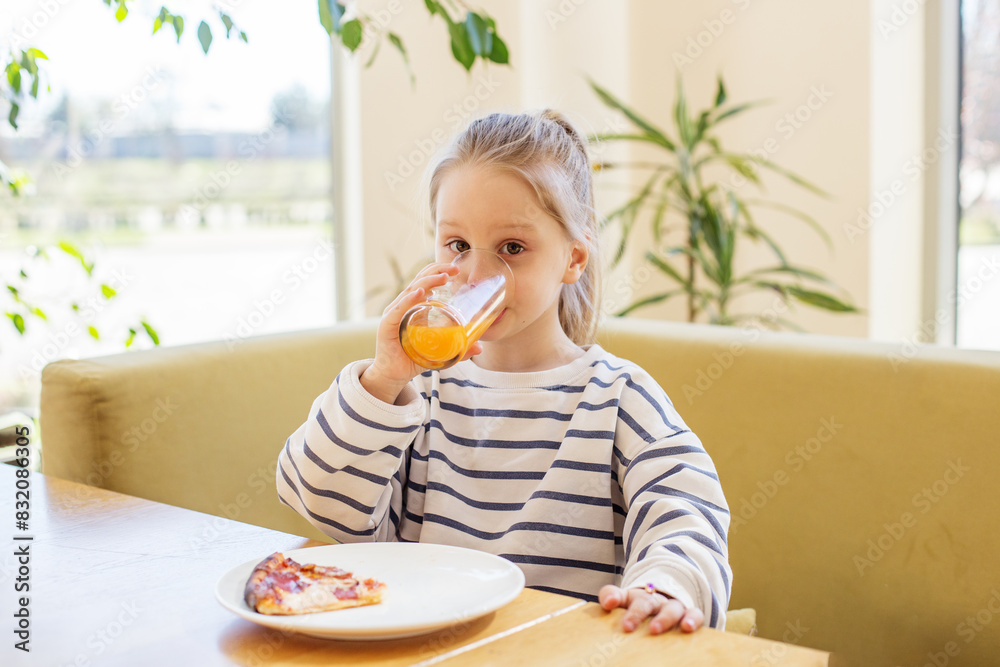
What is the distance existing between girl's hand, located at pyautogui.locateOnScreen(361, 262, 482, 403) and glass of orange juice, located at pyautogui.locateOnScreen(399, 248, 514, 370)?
0.04 feet

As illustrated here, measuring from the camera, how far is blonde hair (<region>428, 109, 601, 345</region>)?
113cm

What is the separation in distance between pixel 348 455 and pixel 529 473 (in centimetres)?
25

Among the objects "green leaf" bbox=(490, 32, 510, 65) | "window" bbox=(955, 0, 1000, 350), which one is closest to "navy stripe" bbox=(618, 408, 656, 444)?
"green leaf" bbox=(490, 32, 510, 65)

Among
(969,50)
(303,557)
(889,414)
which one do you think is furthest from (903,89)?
(303,557)

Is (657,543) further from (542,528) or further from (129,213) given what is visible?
(129,213)

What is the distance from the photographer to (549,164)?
45.7 inches

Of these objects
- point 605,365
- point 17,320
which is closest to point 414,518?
point 605,365

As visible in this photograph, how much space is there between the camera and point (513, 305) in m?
1.07

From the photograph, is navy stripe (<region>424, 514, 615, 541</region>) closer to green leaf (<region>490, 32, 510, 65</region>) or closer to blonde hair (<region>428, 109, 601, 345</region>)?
blonde hair (<region>428, 109, 601, 345</region>)

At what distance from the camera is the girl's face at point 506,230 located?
Result: 1.07 m

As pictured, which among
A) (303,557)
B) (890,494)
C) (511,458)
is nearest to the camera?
(303,557)

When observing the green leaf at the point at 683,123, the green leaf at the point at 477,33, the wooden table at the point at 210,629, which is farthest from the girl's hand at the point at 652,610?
the green leaf at the point at 683,123

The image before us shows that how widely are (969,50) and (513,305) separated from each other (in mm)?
2275

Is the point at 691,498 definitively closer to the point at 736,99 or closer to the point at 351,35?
the point at 351,35
